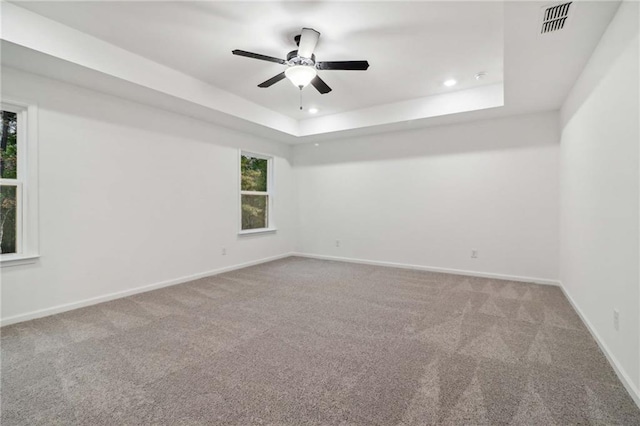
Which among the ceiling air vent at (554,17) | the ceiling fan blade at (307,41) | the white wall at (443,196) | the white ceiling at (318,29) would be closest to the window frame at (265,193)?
the white wall at (443,196)

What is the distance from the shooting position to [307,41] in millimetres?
2621

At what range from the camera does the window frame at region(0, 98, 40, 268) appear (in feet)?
9.24

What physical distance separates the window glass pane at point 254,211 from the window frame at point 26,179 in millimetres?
2845

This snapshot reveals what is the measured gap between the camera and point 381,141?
17.3 feet

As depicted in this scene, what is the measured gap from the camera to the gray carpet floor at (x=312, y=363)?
1.59 m

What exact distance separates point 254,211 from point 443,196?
11.0 ft

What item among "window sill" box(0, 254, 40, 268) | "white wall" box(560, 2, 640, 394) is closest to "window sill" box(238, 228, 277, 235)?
"window sill" box(0, 254, 40, 268)

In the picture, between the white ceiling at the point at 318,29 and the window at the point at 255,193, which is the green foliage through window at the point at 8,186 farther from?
the window at the point at 255,193

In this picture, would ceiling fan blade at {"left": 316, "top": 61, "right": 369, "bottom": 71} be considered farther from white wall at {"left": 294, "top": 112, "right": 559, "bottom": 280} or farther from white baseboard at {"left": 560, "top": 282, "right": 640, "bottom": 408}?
white baseboard at {"left": 560, "top": 282, "right": 640, "bottom": 408}

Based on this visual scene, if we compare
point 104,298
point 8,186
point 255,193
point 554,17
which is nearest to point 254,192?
point 255,193

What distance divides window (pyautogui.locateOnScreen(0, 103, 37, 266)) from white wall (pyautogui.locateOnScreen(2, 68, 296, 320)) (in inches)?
3.3

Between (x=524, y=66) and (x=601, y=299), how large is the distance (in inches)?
82.0

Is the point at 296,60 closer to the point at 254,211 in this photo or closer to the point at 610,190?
the point at 610,190

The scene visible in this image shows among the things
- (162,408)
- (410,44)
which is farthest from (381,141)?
(162,408)
